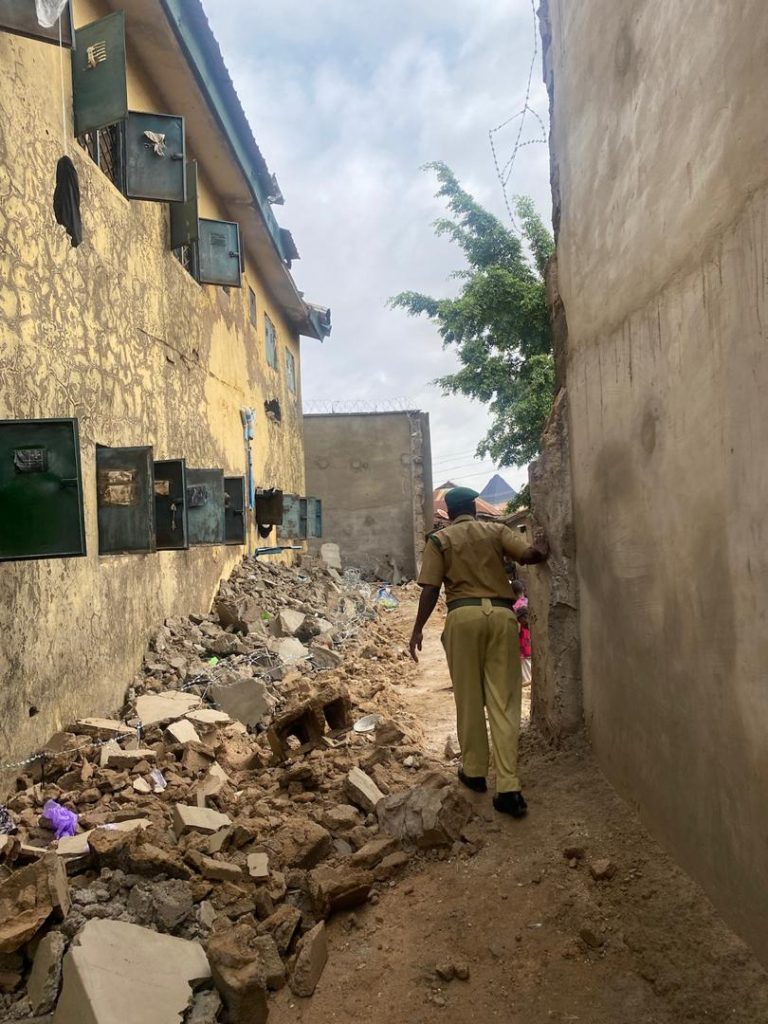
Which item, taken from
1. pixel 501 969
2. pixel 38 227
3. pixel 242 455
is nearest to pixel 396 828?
pixel 501 969

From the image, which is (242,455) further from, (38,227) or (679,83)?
(679,83)

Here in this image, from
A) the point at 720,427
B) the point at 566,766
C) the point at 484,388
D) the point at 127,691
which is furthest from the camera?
the point at 484,388

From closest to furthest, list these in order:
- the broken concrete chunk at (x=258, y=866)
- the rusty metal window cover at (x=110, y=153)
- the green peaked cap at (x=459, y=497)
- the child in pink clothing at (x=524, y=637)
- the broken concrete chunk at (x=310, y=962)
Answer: the broken concrete chunk at (x=310, y=962)
the broken concrete chunk at (x=258, y=866)
the green peaked cap at (x=459, y=497)
the rusty metal window cover at (x=110, y=153)
the child in pink clothing at (x=524, y=637)

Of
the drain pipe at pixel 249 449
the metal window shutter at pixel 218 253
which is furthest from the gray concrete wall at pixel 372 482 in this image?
A: the metal window shutter at pixel 218 253

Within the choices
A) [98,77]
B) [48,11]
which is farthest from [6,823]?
[98,77]

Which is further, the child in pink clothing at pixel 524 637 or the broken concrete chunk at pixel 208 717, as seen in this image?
the child in pink clothing at pixel 524 637

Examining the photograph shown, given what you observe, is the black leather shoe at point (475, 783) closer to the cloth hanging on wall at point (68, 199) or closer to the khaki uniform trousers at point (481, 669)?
the khaki uniform trousers at point (481, 669)

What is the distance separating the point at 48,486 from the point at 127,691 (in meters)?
2.74

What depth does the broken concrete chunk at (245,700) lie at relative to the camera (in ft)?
17.9

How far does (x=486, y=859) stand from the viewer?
3236 millimetres

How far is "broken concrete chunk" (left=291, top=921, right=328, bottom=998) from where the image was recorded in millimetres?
2605

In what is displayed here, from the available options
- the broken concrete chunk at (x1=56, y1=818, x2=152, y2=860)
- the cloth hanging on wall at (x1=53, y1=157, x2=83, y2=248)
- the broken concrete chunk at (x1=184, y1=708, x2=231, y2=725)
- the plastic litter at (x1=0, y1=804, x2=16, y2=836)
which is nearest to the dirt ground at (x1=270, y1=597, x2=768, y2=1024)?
the broken concrete chunk at (x1=56, y1=818, x2=152, y2=860)

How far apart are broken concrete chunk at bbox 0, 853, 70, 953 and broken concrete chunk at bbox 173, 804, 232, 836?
62cm

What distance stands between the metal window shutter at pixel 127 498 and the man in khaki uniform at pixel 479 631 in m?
1.99
